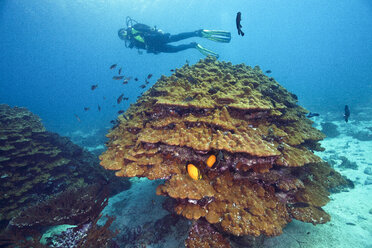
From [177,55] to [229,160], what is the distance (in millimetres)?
144103

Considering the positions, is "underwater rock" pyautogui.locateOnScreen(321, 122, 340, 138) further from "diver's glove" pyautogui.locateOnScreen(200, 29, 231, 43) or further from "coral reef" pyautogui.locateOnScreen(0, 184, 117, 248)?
"coral reef" pyautogui.locateOnScreen(0, 184, 117, 248)

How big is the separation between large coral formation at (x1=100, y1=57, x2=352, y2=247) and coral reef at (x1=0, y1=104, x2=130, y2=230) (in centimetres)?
399

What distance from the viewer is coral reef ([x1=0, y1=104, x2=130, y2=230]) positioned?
213 inches

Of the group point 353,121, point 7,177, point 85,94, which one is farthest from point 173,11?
point 85,94

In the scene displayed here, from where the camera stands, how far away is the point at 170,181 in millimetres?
3160

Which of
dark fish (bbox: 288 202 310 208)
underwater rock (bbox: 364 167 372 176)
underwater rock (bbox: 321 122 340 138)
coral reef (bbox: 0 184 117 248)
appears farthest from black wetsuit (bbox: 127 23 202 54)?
underwater rock (bbox: 321 122 340 138)

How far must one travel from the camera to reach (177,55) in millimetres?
133750

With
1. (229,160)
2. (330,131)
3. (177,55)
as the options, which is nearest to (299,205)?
(229,160)

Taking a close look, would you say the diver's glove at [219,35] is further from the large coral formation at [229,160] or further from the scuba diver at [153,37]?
the large coral formation at [229,160]

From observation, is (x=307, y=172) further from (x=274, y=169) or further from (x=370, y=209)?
(x=370, y=209)

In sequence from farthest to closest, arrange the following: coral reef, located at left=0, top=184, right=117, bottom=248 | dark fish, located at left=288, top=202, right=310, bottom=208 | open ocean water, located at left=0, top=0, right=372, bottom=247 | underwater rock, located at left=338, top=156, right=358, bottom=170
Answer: open ocean water, located at left=0, top=0, right=372, bottom=247 → underwater rock, located at left=338, top=156, right=358, bottom=170 → dark fish, located at left=288, top=202, right=310, bottom=208 → coral reef, located at left=0, top=184, right=117, bottom=248

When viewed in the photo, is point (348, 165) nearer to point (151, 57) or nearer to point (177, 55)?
point (177, 55)

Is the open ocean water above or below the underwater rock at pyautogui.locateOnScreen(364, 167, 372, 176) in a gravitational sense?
above

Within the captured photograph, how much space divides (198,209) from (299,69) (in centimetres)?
15982
